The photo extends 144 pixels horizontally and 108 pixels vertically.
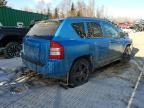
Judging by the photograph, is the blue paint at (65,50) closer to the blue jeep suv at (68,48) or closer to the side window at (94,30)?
the blue jeep suv at (68,48)

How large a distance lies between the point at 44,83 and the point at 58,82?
35 cm

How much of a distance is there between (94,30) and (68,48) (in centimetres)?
132

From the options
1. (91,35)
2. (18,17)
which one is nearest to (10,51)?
(91,35)

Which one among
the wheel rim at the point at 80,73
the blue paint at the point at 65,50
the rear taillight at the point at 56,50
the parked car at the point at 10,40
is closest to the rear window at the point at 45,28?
the blue paint at the point at 65,50

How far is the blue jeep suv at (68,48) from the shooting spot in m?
4.51

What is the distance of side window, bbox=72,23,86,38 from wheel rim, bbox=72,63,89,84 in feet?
2.42

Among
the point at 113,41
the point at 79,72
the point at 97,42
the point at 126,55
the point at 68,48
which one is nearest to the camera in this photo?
the point at 68,48

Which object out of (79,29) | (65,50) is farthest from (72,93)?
(79,29)

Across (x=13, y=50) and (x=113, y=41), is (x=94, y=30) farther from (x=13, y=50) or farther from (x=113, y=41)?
(x=13, y=50)

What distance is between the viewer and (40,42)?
463cm

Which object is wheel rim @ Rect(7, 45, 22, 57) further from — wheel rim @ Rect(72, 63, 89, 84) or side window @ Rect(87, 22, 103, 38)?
wheel rim @ Rect(72, 63, 89, 84)

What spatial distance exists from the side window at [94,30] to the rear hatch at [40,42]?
3.17ft

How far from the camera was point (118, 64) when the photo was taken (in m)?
7.57

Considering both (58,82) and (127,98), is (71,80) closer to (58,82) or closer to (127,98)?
(58,82)
